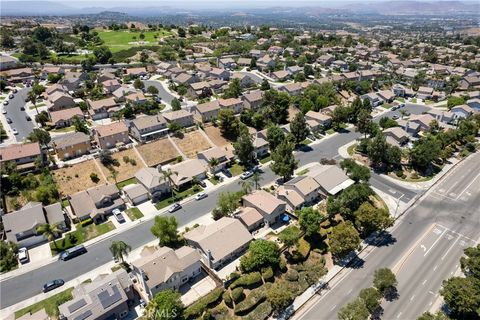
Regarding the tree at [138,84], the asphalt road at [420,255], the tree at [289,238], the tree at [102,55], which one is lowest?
the asphalt road at [420,255]

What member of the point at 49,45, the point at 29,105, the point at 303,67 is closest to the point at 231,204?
the point at 29,105

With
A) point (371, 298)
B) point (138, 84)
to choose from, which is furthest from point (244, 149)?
point (138, 84)

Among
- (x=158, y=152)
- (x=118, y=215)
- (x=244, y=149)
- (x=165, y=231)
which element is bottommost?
(x=118, y=215)

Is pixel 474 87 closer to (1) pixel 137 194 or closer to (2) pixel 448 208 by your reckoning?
(2) pixel 448 208

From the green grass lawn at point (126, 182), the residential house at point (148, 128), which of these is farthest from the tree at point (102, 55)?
the green grass lawn at point (126, 182)

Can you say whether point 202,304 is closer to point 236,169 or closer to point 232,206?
point 232,206

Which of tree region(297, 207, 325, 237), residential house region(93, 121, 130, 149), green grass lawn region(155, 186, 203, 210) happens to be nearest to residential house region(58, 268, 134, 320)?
green grass lawn region(155, 186, 203, 210)

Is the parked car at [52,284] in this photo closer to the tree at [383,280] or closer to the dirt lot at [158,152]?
the dirt lot at [158,152]
